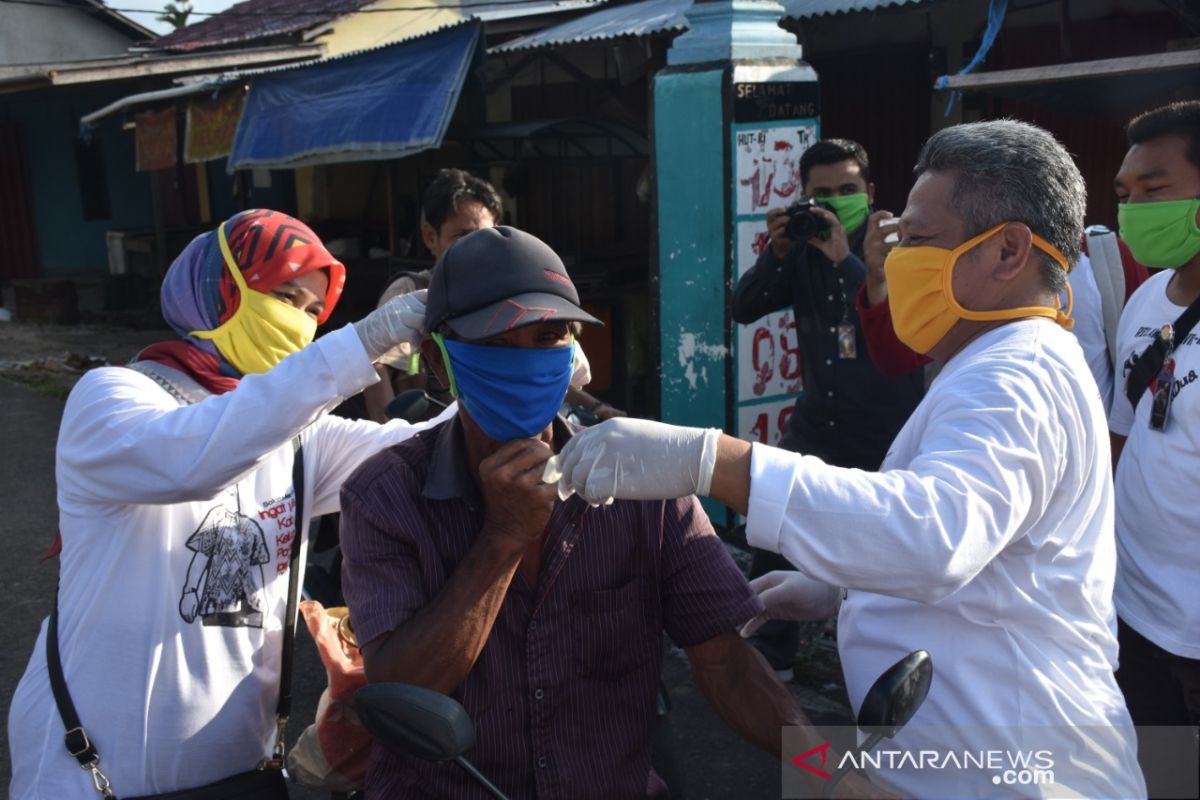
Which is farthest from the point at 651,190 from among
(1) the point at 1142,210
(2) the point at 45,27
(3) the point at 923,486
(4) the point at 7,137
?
(2) the point at 45,27

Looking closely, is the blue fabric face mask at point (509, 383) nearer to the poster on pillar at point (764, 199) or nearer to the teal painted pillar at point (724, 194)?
the poster on pillar at point (764, 199)

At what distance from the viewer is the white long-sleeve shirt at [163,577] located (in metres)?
1.91

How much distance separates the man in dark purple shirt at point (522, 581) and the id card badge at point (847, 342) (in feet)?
6.98

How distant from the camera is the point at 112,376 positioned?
2.07m

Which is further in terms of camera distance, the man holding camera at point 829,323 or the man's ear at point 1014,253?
the man holding camera at point 829,323

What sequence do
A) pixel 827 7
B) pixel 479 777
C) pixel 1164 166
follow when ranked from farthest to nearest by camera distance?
pixel 827 7, pixel 1164 166, pixel 479 777

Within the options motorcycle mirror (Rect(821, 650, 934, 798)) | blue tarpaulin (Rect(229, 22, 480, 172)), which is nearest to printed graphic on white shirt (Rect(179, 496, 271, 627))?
motorcycle mirror (Rect(821, 650, 934, 798))

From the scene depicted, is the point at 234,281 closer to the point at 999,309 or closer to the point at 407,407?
the point at 407,407

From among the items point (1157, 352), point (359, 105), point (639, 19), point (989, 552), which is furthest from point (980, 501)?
point (359, 105)

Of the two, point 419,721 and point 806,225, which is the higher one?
point 806,225

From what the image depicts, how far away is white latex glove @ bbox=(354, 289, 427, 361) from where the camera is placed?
199 cm

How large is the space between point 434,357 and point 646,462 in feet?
2.23

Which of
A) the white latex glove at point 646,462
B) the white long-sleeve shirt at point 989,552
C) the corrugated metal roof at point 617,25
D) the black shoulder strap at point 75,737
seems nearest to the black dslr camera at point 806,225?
the white long-sleeve shirt at point 989,552

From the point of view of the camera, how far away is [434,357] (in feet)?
→ 6.65
